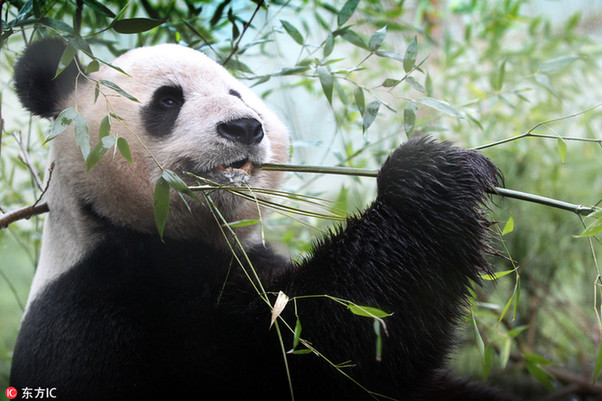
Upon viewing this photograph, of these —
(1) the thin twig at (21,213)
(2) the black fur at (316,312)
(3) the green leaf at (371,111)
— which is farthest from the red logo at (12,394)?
(3) the green leaf at (371,111)

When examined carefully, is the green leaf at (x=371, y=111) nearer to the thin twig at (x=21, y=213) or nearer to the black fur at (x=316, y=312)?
the black fur at (x=316, y=312)

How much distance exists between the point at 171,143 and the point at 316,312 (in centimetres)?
84

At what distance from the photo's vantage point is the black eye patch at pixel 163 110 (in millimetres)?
2014

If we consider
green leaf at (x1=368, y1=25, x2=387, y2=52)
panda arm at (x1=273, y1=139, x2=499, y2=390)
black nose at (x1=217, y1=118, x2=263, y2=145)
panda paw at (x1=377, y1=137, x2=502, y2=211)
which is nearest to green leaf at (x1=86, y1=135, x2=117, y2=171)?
black nose at (x1=217, y1=118, x2=263, y2=145)

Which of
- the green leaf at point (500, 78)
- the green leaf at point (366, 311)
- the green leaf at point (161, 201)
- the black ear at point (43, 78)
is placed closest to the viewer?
the green leaf at point (366, 311)

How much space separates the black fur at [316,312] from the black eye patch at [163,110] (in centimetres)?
53

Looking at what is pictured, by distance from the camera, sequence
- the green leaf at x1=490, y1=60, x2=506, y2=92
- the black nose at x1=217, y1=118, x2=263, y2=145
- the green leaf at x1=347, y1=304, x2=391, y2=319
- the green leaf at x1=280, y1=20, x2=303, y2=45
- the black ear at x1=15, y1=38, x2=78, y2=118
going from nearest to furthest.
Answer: the green leaf at x1=347, y1=304, x2=391, y2=319 < the black nose at x1=217, y1=118, x2=263, y2=145 < the black ear at x1=15, y1=38, x2=78, y2=118 < the green leaf at x1=280, y1=20, x2=303, y2=45 < the green leaf at x1=490, y1=60, x2=506, y2=92

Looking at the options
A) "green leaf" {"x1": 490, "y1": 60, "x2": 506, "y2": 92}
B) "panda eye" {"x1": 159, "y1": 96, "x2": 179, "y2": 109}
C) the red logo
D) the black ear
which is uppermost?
"green leaf" {"x1": 490, "y1": 60, "x2": 506, "y2": 92}

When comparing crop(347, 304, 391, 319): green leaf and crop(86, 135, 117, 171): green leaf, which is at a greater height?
crop(86, 135, 117, 171): green leaf

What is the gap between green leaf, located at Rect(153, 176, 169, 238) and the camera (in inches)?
59.8

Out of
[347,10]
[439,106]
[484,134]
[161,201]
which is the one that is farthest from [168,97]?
[484,134]

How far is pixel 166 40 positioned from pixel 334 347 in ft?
6.35

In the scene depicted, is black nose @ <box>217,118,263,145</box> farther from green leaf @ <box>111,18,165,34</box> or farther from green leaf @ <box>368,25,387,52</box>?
green leaf @ <box>368,25,387,52</box>

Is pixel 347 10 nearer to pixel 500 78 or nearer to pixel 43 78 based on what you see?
pixel 500 78
